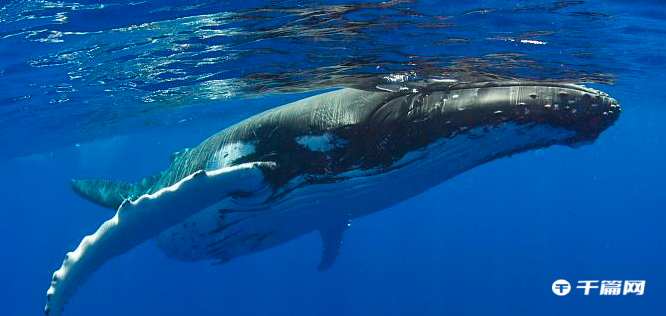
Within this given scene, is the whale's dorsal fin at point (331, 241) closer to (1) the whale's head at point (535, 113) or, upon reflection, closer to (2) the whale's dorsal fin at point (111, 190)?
(2) the whale's dorsal fin at point (111, 190)

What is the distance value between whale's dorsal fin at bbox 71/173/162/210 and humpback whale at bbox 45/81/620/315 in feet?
4.93

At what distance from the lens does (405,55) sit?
11.4 meters

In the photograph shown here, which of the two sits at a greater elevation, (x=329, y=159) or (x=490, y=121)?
(x=490, y=121)

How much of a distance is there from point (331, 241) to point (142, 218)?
671 centimetres

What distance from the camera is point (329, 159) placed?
20.9ft

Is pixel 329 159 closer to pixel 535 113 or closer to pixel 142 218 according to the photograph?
pixel 142 218

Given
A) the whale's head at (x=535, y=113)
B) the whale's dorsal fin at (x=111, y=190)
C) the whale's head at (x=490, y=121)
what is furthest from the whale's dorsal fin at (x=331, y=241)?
the whale's head at (x=535, y=113)

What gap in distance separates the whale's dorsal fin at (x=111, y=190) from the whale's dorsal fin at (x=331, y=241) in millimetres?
3960

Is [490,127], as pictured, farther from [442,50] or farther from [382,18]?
[442,50]

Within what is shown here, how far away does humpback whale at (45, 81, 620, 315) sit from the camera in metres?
5.55

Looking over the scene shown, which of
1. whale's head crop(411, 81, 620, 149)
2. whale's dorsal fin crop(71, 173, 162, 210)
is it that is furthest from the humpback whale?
whale's dorsal fin crop(71, 173, 162, 210)

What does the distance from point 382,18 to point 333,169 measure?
4.23 m

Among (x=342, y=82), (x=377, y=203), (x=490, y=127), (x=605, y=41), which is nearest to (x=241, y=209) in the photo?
(x=377, y=203)

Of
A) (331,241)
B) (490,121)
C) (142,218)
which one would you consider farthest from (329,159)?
(331,241)
